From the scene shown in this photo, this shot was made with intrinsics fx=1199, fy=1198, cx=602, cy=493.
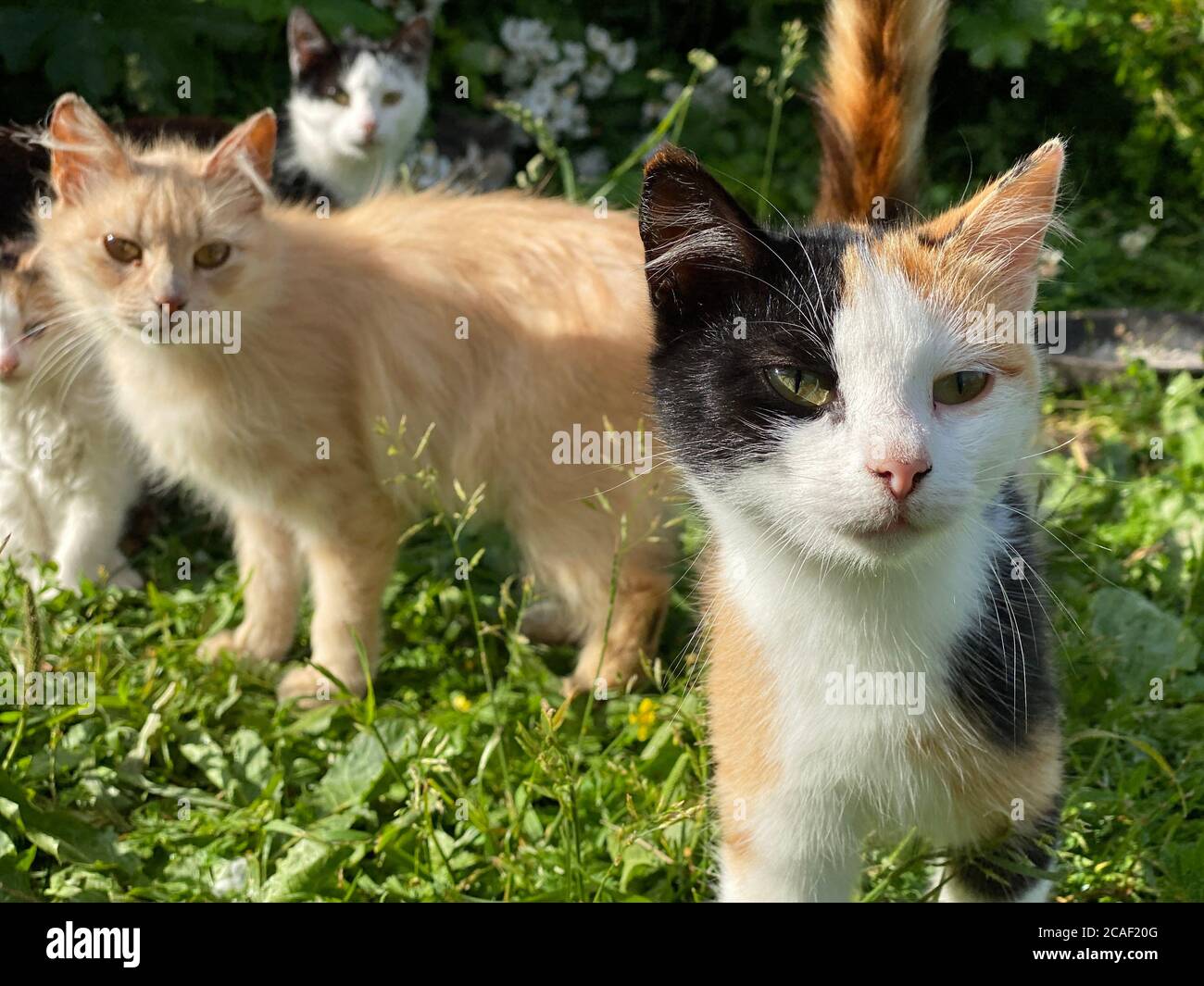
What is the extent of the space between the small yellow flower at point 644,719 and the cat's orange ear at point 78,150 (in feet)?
5.27

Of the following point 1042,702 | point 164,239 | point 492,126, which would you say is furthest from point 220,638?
point 492,126

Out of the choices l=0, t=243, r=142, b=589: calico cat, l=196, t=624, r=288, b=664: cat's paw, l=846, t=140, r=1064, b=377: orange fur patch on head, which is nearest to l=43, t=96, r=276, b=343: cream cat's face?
l=0, t=243, r=142, b=589: calico cat

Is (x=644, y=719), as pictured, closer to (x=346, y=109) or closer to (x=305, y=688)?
(x=305, y=688)

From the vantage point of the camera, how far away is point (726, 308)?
1.73 metres

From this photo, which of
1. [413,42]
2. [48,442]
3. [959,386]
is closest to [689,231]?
[959,386]

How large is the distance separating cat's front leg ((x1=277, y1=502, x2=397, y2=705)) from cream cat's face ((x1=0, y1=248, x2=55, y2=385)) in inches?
29.6

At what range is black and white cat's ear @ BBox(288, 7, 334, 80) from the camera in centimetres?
386

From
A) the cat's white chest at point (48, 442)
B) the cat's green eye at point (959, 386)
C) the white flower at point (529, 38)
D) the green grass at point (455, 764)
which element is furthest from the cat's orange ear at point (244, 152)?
the white flower at point (529, 38)

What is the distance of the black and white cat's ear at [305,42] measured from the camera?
12.7 feet

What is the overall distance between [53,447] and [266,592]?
634 mm

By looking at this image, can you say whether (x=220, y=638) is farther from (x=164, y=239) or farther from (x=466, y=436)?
(x=164, y=239)

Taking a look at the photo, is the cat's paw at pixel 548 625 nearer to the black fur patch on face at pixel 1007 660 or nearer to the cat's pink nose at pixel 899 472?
the black fur patch on face at pixel 1007 660

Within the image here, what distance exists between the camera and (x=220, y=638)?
10.1 feet

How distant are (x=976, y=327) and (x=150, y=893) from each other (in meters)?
1.73
